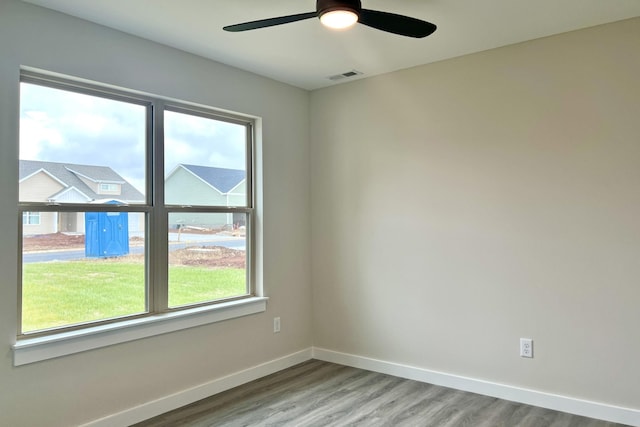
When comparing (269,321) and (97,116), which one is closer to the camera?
(97,116)

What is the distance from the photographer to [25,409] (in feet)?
7.95

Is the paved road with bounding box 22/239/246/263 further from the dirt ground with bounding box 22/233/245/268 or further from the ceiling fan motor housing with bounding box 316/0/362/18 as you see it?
the ceiling fan motor housing with bounding box 316/0/362/18

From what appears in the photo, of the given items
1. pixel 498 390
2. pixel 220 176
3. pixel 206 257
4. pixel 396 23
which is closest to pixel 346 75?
pixel 220 176

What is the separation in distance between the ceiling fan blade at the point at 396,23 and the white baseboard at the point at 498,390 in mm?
2519

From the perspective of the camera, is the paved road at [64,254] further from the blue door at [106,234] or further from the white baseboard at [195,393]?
the white baseboard at [195,393]

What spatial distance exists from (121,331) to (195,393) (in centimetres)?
79

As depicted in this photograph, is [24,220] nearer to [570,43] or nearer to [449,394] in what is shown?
[449,394]

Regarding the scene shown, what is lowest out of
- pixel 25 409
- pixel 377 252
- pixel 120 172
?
pixel 25 409

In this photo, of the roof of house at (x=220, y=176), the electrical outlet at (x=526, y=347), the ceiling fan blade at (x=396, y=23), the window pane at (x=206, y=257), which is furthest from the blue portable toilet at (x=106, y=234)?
the electrical outlet at (x=526, y=347)

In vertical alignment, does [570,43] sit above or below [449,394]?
above

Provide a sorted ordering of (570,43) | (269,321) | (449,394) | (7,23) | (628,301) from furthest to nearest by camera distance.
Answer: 1. (269,321)
2. (449,394)
3. (570,43)
4. (628,301)
5. (7,23)

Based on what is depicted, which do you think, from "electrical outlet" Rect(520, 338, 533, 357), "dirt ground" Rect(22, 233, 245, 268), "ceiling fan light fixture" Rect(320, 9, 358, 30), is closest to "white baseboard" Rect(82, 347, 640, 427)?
"electrical outlet" Rect(520, 338, 533, 357)

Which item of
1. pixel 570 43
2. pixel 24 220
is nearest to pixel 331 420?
pixel 24 220

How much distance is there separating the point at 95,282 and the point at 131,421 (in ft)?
3.03
